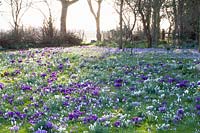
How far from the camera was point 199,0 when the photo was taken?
3462 cm

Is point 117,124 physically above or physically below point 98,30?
below

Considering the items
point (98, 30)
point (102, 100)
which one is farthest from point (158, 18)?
point (102, 100)

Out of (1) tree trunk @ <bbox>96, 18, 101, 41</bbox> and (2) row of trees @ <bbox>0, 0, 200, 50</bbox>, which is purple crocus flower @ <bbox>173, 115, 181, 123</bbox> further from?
(1) tree trunk @ <bbox>96, 18, 101, 41</bbox>

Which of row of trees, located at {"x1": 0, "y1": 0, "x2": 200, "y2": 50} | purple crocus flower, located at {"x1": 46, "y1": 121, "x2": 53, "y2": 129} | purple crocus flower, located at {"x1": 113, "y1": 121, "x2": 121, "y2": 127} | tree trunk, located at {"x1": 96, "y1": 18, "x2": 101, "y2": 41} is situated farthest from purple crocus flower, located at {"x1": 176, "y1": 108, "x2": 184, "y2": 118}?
tree trunk, located at {"x1": 96, "y1": 18, "x2": 101, "y2": 41}

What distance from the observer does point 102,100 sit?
31.4 feet

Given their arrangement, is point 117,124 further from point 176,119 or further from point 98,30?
point 98,30

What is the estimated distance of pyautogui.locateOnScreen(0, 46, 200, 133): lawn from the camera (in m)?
7.45

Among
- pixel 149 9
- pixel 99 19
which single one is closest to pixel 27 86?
pixel 149 9

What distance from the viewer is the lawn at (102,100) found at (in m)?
7.45

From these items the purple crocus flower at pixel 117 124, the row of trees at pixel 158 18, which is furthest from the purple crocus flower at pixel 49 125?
the row of trees at pixel 158 18

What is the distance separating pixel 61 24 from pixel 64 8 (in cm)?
223

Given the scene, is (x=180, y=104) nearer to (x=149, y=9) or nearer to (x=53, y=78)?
(x=53, y=78)

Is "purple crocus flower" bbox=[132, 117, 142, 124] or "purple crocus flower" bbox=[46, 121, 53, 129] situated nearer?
"purple crocus flower" bbox=[46, 121, 53, 129]

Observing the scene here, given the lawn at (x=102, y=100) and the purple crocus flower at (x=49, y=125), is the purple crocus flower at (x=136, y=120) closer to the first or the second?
the lawn at (x=102, y=100)
